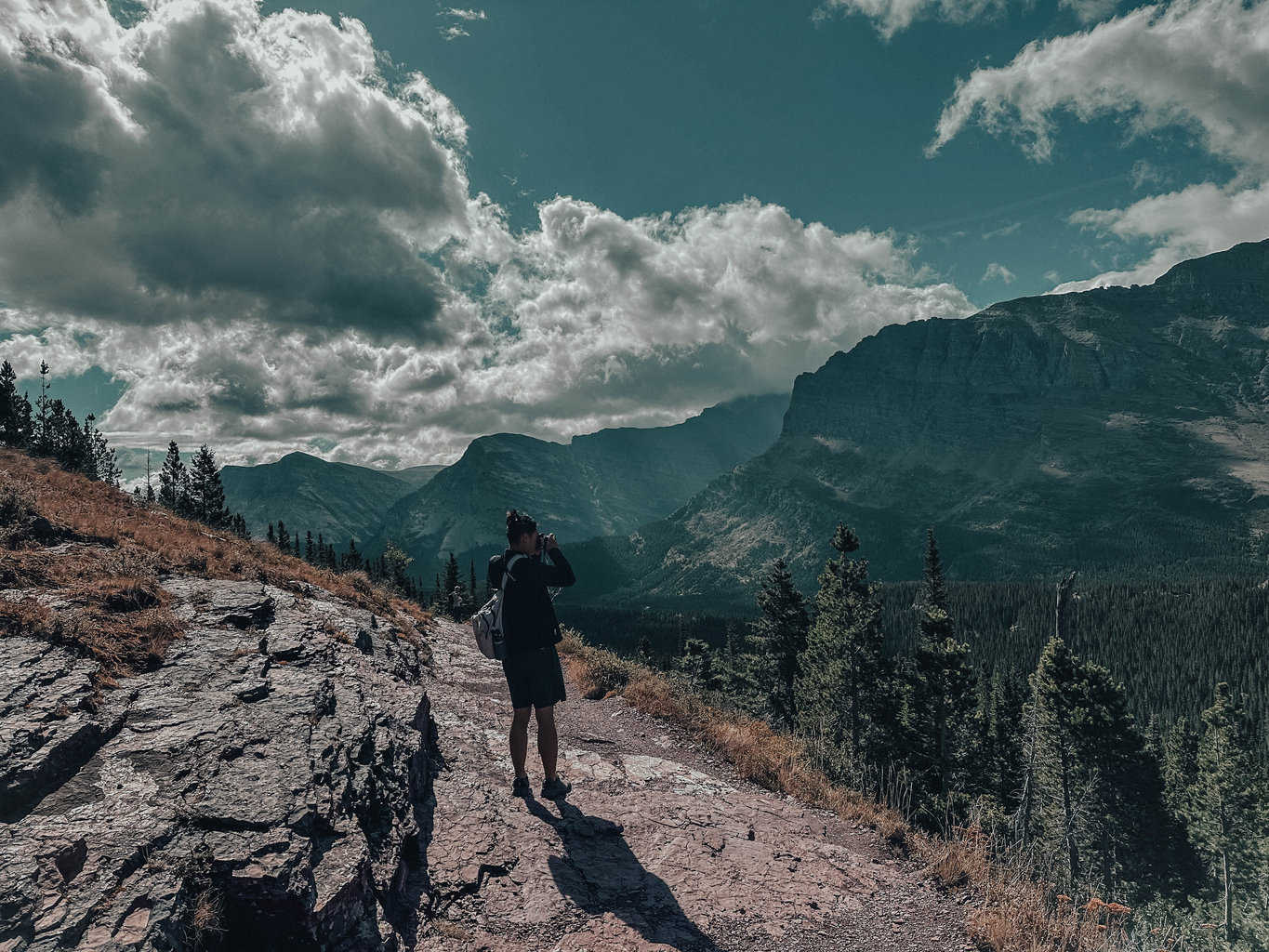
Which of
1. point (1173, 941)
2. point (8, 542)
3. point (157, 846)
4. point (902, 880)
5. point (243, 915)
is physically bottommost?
point (1173, 941)

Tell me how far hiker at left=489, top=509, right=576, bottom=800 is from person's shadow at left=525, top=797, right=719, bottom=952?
71 cm

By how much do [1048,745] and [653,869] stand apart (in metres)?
42.9

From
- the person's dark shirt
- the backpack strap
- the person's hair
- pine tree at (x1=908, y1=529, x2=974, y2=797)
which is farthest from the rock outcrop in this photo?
pine tree at (x1=908, y1=529, x2=974, y2=797)

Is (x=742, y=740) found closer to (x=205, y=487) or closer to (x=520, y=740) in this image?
(x=520, y=740)

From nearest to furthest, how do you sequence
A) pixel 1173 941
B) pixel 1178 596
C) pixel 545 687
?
pixel 1173 941 → pixel 545 687 → pixel 1178 596

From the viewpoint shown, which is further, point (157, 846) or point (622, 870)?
point (622, 870)

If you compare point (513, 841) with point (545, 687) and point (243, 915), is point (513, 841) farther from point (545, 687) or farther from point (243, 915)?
point (243, 915)

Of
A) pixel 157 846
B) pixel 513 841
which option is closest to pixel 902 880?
pixel 513 841

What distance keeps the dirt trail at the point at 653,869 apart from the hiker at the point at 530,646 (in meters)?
0.57

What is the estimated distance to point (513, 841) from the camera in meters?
6.41

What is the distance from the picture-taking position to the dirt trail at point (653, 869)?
16.7ft

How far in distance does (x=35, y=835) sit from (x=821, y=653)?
113 feet

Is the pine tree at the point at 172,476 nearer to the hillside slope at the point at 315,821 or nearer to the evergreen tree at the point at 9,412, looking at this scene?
the evergreen tree at the point at 9,412

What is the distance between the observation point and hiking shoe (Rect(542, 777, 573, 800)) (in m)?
7.41
